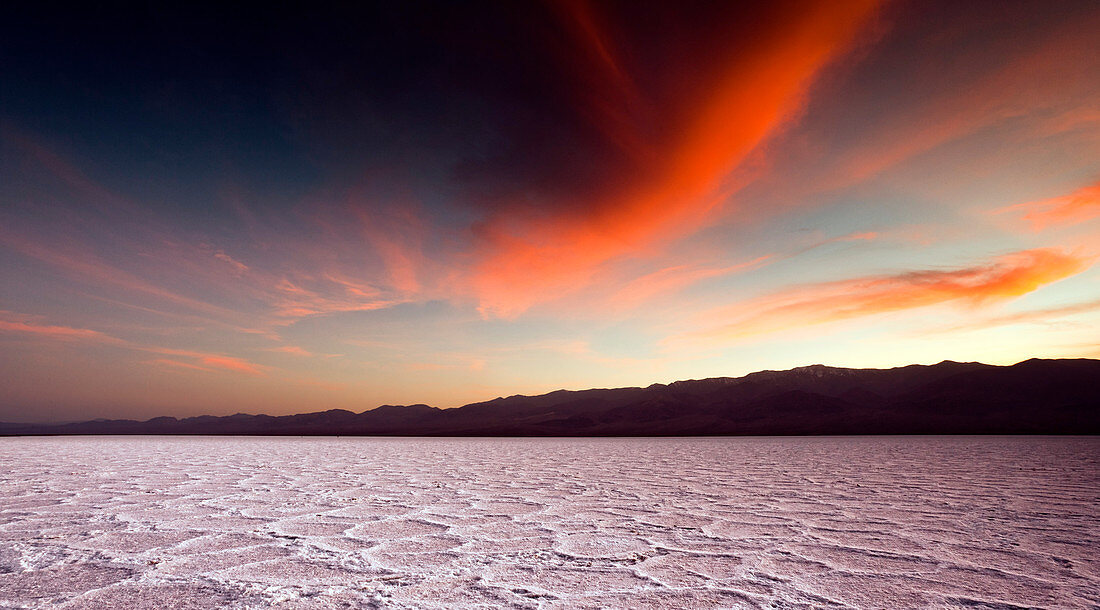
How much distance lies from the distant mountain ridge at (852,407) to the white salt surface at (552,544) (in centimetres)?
2243

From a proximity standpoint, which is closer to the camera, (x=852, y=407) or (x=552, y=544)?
(x=552, y=544)

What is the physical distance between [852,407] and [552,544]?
1449 inches

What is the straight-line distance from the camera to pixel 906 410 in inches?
1233

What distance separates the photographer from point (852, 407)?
1323 inches

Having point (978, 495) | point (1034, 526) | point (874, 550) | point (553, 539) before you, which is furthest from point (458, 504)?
point (978, 495)

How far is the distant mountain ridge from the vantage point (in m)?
26.5

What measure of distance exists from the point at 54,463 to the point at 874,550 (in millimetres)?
9704

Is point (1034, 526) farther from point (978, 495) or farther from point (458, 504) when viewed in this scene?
point (458, 504)

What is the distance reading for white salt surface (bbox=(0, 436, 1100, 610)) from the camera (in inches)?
74.2

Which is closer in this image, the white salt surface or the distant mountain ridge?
the white salt surface

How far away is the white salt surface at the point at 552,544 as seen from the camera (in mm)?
1885

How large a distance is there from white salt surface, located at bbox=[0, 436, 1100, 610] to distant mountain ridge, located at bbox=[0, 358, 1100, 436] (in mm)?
22427

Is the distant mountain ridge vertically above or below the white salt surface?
above

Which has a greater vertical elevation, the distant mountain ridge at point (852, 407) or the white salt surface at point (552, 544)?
the distant mountain ridge at point (852, 407)
